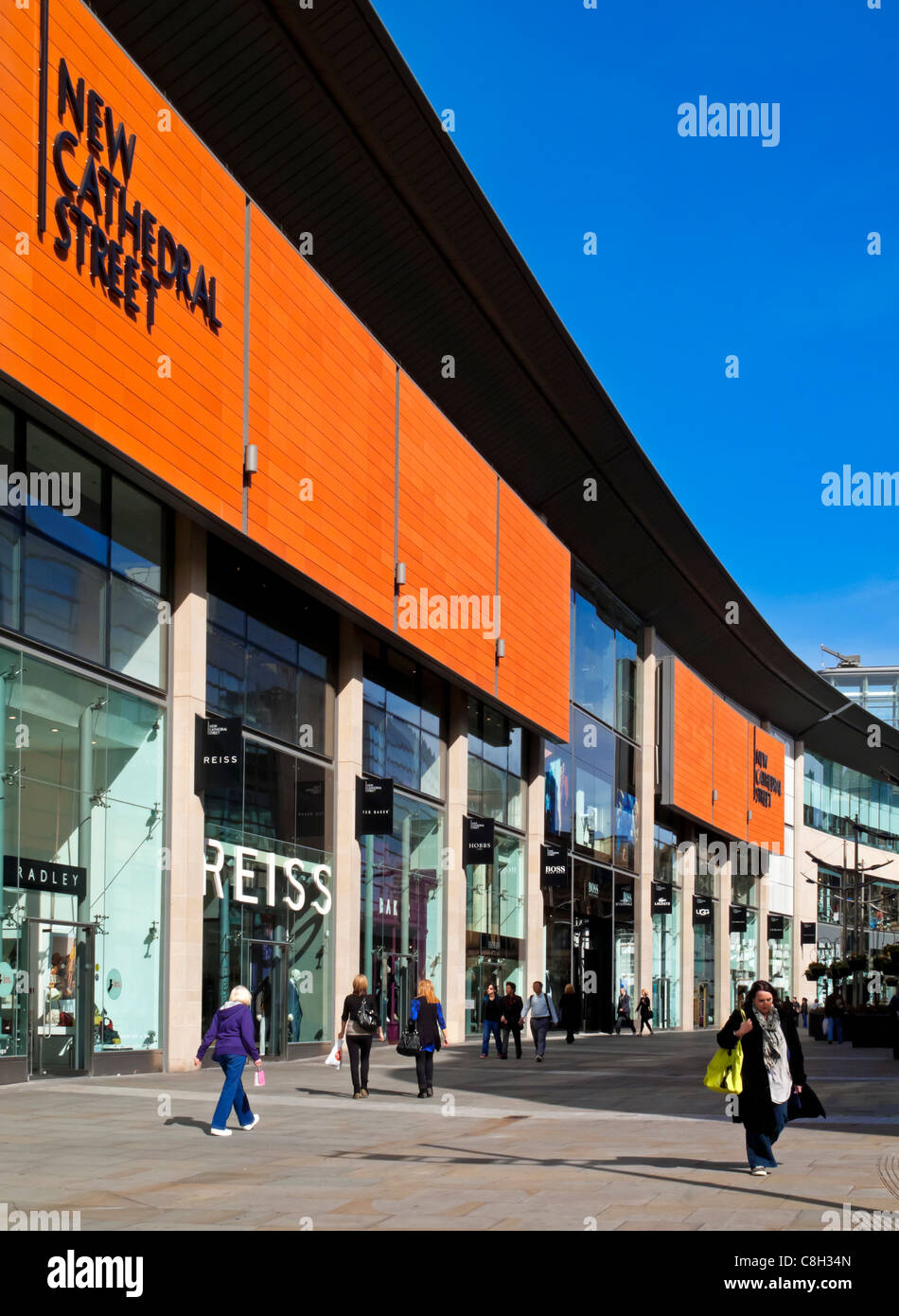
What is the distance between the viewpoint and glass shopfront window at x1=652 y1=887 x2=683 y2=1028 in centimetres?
5844

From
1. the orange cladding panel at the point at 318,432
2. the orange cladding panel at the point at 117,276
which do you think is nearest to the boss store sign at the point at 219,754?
the orange cladding panel at the point at 318,432

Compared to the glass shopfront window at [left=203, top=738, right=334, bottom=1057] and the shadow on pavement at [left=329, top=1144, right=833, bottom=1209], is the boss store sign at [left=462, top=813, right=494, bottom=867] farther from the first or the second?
the shadow on pavement at [left=329, top=1144, right=833, bottom=1209]

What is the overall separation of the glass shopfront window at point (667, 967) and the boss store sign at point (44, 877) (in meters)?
38.6

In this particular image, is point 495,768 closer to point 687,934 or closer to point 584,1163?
point 687,934

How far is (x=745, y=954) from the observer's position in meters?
73.1

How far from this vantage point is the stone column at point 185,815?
24.2 meters

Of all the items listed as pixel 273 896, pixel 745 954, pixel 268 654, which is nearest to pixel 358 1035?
pixel 273 896

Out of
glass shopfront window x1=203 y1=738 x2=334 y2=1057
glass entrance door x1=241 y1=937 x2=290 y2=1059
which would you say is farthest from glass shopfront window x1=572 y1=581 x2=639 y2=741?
glass entrance door x1=241 y1=937 x2=290 y2=1059

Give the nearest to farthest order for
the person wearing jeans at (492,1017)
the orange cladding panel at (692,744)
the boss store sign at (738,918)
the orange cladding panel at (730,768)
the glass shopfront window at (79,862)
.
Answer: the glass shopfront window at (79,862) → the person wearing jeans at (492,1017) → the orange cladding panel at (692,744) → the orange cladding panel at (730,768) → the boss store sign at (738,918)

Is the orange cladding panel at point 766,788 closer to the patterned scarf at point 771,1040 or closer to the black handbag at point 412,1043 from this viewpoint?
the black handbag at point 412,1043

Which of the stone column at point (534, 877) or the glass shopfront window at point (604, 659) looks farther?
the glass shopfront window at point (604, 659)

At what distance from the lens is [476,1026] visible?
3922 cm
